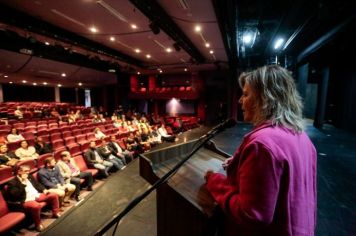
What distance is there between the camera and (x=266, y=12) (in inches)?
227

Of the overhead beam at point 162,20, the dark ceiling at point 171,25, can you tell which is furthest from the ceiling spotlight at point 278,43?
the overhead beam at point 162,20

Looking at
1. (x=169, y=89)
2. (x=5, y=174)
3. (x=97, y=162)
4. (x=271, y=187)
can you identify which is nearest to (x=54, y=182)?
(x=5, y=174)

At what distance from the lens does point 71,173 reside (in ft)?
14.1

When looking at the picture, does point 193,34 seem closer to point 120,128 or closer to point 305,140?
point 120,128

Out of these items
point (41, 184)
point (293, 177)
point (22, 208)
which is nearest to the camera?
point (293, 177)

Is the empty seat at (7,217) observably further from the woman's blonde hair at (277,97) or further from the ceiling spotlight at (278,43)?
the ceiling spotlight at (278,43)

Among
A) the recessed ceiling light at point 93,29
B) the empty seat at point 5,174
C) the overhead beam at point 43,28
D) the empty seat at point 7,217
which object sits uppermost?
the recessed ceiling light at point 93,29

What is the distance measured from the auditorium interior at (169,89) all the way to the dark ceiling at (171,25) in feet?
0.12

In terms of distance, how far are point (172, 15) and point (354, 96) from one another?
9012 millimetres

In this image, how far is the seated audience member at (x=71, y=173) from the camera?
406 centimetres

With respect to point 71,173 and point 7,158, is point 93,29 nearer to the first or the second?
point 7,158

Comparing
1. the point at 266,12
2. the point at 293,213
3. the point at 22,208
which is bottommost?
the point at 22,208

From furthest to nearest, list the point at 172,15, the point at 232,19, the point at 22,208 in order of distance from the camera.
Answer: the point at 172,15 < the point at 232,19 < the point at 22,208

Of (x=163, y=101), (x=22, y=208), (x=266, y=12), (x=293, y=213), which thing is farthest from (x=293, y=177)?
(x=163, y=101)
